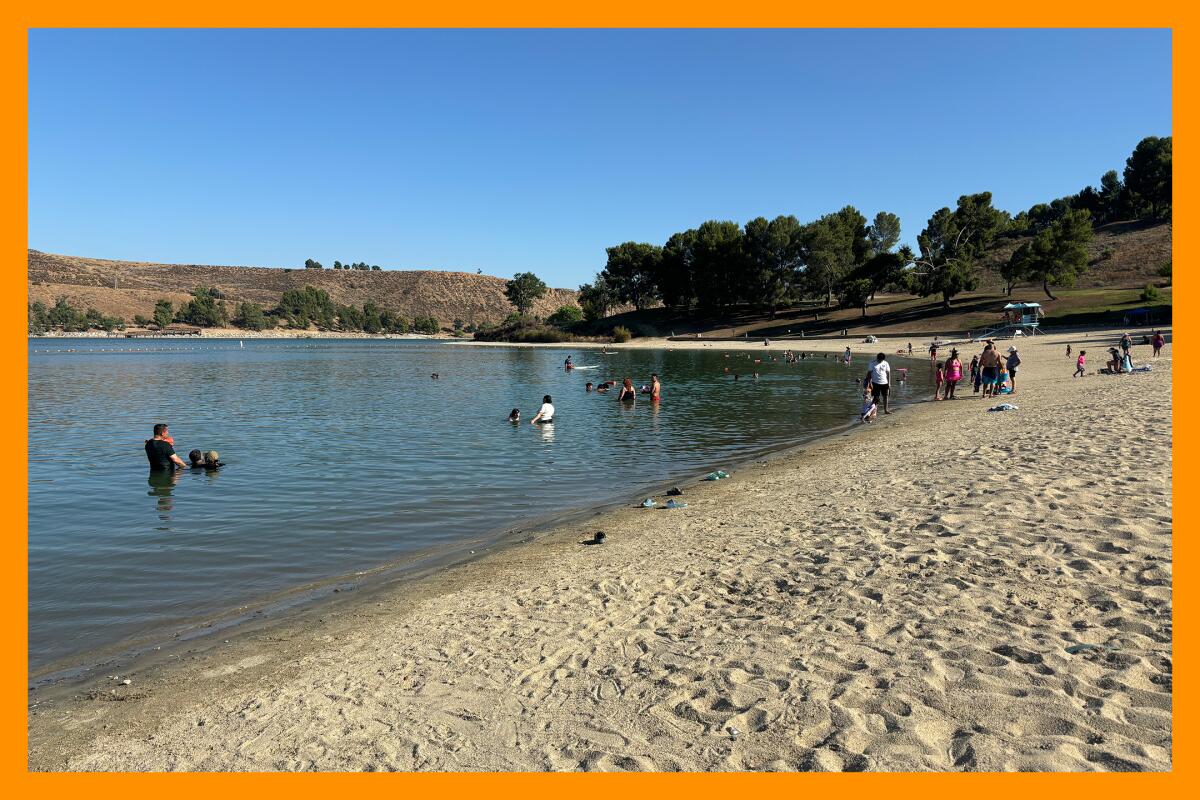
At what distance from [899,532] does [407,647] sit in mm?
6547

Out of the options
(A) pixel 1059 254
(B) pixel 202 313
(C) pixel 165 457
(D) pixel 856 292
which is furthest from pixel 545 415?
(B) pixel 202 313

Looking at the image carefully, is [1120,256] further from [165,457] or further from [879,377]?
[165,457]

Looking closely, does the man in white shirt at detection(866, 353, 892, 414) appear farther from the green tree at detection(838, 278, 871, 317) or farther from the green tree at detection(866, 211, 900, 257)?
the green tree at detection(866, 211, 900, 257)

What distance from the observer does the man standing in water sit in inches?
681

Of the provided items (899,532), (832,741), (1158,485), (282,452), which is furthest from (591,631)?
(282,452)

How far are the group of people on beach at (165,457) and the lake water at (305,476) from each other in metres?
0.36

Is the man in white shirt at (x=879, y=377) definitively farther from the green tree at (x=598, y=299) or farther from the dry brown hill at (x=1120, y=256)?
the green tree at (x=598, y=299)

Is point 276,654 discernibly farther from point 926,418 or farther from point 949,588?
point 926,418

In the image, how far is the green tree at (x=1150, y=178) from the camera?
126812 millimetres

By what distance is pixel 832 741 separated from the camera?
4.62 m

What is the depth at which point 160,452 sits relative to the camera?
1734 cm

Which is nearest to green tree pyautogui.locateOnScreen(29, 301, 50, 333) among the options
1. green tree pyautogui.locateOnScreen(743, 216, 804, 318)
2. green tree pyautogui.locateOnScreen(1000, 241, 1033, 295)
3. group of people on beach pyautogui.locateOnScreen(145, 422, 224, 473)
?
green tree pyautogui.locateOnScreen(743, 216, 804, 318)

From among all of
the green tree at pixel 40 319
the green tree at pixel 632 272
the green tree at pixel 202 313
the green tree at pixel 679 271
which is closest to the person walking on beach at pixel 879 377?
the green tree at pixel 679 271

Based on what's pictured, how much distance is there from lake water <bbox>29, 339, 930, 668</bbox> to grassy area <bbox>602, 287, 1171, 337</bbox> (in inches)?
2008
